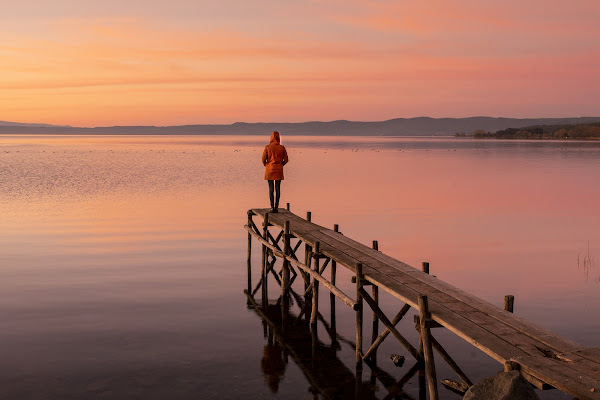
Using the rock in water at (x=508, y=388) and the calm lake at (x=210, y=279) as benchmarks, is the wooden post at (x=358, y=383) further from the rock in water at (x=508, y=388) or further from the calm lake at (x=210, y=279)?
the rock in water at (x=508, y=388)

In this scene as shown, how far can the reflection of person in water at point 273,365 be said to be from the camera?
41.9 feet

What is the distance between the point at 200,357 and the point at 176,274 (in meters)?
7.69

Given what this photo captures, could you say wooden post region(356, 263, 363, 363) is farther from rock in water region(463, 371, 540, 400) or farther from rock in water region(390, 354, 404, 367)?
rock in water region(463, 371, 540, 400)

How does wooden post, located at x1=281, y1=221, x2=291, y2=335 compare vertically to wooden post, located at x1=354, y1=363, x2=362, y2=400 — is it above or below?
above

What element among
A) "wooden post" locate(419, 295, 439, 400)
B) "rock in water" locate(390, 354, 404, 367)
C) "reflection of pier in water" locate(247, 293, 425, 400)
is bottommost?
"reflection of pier in water" locate(247, 293, 425, 400)

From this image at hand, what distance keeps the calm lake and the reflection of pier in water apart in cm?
7

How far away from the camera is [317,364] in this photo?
1376 centimetres

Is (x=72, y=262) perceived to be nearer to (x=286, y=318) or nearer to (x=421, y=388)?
(x=286, y=318)

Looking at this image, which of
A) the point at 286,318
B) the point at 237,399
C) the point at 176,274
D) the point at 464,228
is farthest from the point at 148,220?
the point at 237,399

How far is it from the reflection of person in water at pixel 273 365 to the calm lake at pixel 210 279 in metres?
0.04

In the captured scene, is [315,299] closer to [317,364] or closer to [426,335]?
[317,364]

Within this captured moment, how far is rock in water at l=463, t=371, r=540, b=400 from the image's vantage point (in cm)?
796

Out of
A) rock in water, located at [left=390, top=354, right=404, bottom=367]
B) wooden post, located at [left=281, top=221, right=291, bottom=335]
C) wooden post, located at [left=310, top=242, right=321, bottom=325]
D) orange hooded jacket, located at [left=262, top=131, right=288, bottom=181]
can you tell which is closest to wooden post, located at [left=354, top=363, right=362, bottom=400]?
rock in water, located at [left=390, top=354, right=404, bottom=367]

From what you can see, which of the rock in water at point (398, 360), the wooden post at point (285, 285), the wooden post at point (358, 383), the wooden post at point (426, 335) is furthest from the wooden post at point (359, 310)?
the wooden post at point (285, 285)
